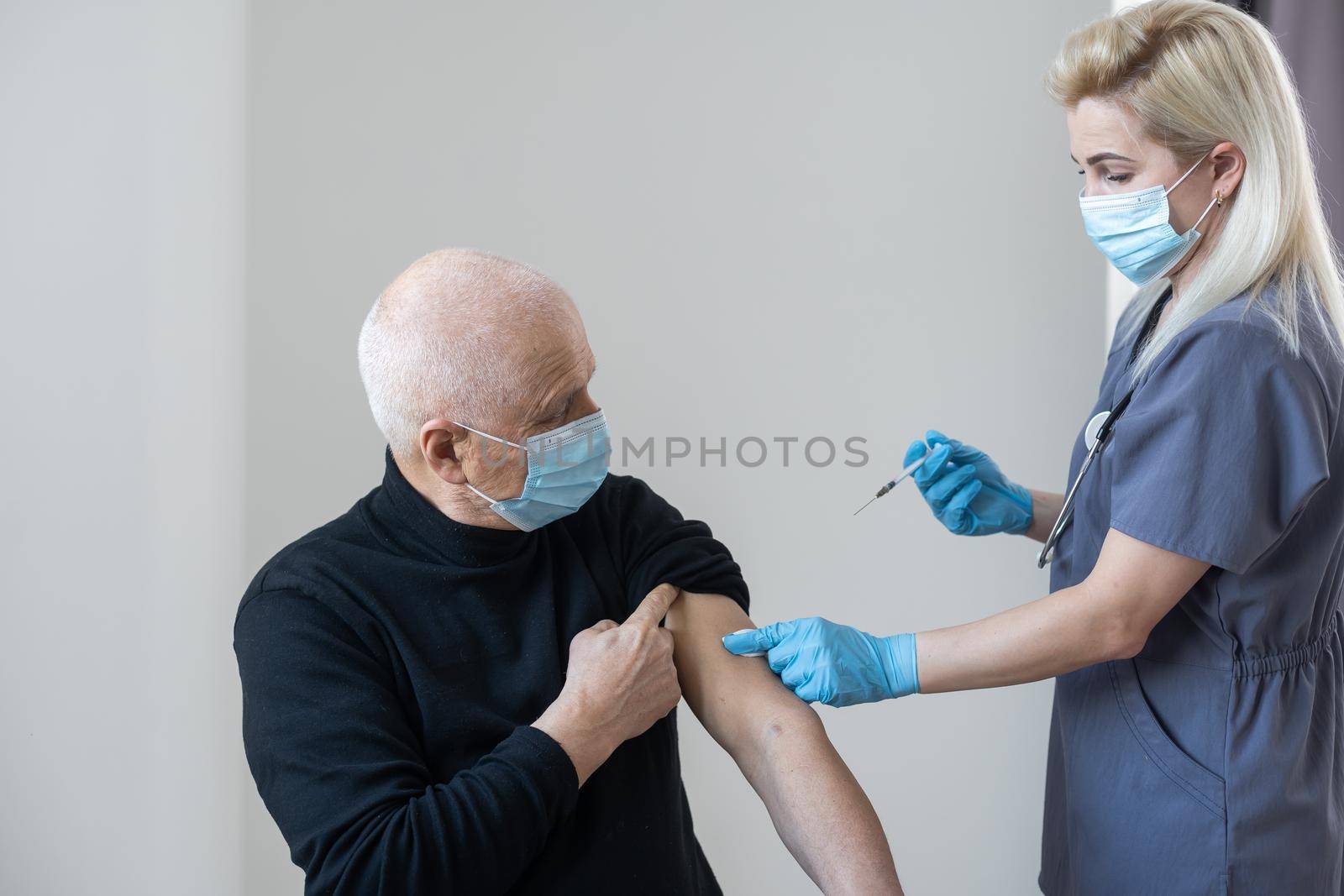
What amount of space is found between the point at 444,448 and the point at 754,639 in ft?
1.64

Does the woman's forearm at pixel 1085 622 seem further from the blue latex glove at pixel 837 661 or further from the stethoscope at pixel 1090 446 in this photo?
the stethoscope at pixel 1090 446

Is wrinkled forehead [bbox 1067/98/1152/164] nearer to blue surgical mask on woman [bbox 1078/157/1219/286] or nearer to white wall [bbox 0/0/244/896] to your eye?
blue surgical mask on woman [bbox 1078/157/1219/286]

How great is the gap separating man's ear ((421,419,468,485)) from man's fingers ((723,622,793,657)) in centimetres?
43

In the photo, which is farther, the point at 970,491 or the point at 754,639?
the point at 970,491

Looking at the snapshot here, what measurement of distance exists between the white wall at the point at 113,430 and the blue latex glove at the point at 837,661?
123 cm

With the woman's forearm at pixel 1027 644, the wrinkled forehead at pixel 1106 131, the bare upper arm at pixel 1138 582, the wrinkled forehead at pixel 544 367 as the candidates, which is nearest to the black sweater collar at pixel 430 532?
the wrinkled forehead at pixel 544 367

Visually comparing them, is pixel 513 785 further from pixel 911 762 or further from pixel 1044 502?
pixel 911 762

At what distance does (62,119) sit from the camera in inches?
73.2

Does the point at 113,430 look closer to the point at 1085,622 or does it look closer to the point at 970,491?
the point at 970,491

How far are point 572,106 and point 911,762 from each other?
1772 mm

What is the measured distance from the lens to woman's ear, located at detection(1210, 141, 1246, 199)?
4.55ft

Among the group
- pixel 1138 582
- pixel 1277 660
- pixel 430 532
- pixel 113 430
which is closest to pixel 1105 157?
pixel 1138 582

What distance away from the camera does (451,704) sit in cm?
127

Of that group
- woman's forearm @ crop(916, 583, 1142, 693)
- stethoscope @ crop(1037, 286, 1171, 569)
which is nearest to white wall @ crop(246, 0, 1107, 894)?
stethoscope @ crop(1037, 286, 1171, 569)
